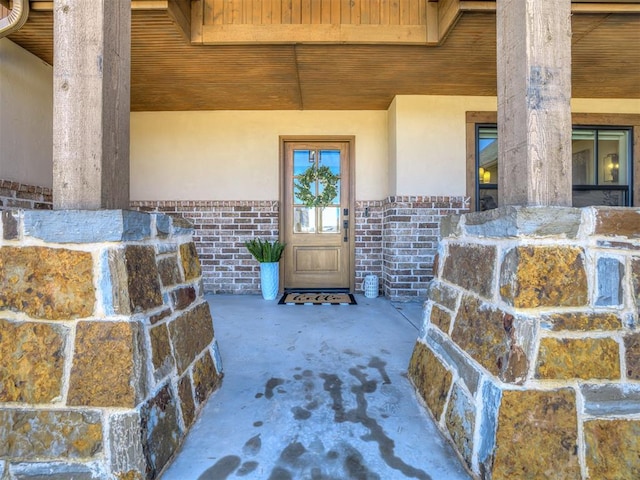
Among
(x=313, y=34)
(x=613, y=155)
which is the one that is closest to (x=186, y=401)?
(x=313, y=34)

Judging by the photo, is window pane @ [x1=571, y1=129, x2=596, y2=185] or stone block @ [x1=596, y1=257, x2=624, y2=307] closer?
stone block @ [x1=596, y1=257, x2=624, y2=307]

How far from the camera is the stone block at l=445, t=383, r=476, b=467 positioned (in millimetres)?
1070

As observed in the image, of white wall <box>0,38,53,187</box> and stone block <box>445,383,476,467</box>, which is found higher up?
white wall <box>0,38,53,187</box>

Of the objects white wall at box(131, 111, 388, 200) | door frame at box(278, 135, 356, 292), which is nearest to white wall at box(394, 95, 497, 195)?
white wall at box(131, 111, 388, 200)

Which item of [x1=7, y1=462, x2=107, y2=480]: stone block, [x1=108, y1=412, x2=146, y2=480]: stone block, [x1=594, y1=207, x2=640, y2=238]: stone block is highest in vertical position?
[x1=594, y1=207, x2=640, y2=238]: stone block

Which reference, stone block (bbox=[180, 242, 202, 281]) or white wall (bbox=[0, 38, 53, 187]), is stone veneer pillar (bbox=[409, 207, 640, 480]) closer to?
stone block (bbox=[180, 242, 202, 281])

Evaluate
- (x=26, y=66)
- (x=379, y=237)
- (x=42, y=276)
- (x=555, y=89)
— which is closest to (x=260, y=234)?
(x=379, y=237)

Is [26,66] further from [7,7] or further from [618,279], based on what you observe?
[618,279]

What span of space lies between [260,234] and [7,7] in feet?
9.32

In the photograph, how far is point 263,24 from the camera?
8.68ft

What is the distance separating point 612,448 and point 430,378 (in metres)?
0.61

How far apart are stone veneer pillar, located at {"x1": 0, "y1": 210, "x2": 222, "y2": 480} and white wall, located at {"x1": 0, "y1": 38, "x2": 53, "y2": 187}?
97.5 inches

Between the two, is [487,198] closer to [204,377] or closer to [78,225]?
[204,377]

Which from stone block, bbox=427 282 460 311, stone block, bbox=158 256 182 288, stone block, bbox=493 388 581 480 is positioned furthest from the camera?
stone block, bbox=427 282 460 311
